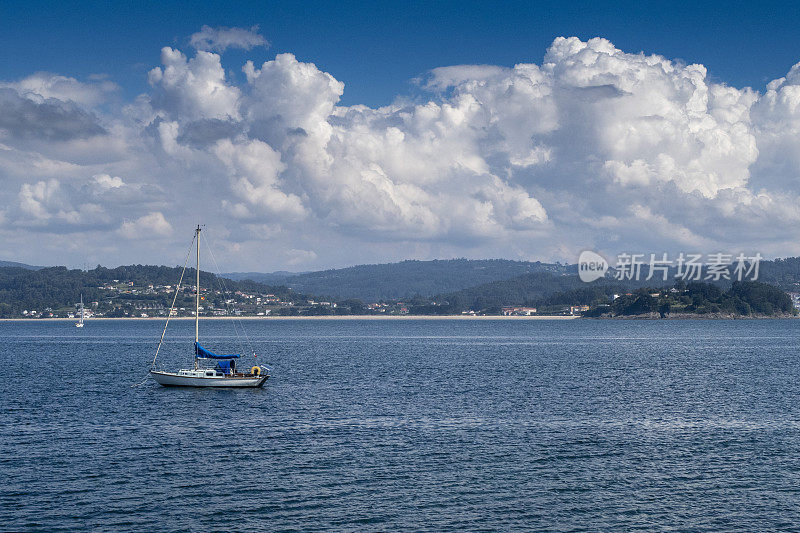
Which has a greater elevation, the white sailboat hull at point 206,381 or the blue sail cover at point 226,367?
the blue sail cover at point 226,367

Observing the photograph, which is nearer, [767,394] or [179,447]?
[179,447]

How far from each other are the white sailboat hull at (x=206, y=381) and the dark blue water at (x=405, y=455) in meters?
1.46

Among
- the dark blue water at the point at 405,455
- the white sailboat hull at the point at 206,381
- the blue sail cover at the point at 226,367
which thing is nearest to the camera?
the dark blue water at the point at 405,455

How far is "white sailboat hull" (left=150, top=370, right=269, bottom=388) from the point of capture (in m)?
78.3

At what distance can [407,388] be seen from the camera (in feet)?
260

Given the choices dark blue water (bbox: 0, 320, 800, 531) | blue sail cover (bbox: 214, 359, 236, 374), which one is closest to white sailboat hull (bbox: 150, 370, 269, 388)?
dark blue water (bbox: 0, 320, 800, 531)

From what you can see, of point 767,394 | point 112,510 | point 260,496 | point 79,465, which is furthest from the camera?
point 767,394

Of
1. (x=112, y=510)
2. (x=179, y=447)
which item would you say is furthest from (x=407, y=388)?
(x=112, y=510)

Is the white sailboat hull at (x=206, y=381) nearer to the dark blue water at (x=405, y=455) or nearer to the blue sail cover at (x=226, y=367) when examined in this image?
the dark blue water at (x=405, y=455)

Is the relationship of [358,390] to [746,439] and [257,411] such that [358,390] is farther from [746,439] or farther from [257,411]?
[746,439]

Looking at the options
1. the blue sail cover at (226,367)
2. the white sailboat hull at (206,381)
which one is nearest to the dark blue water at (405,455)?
the white sailboat hull at (206,381)

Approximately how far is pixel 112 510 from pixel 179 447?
1386cm

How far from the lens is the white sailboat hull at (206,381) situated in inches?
3083

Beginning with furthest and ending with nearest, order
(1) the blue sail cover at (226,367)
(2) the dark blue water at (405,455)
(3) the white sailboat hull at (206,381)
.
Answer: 1. (1) the blue sail cover at (226,367)
2. (3) the white sailboat hull at (206,381)
3. (2) the dark blue water at (405,455)
